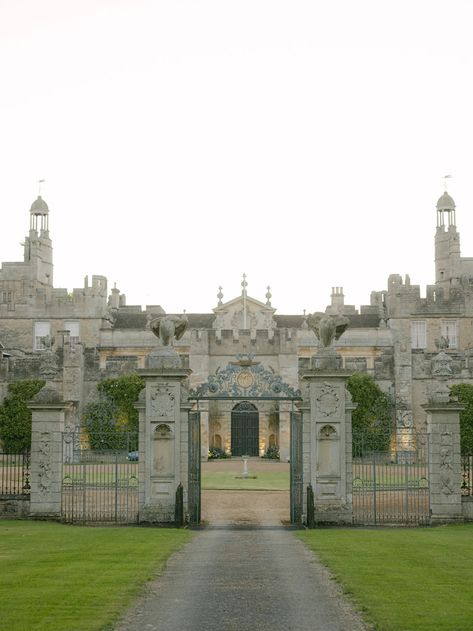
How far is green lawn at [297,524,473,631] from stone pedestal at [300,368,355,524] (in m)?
1.50

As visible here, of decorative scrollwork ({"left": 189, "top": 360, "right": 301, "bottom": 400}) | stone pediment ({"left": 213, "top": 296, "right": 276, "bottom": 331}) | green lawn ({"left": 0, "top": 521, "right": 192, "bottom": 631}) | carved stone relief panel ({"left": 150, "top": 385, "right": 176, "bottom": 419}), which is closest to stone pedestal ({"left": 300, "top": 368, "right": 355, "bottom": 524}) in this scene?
decorative scrollwork ({"left": 189, "top": 360, "right": 301, "bottom": 400})

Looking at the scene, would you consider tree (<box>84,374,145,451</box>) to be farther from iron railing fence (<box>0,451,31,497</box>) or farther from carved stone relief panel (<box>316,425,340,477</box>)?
carved stone relief panel (<box>316,425,340,477</box>)

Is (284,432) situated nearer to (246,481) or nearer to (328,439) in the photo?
(246,481)

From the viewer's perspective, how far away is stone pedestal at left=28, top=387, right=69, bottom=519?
2216 centimetres

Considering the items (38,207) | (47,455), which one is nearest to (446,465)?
(47,455)

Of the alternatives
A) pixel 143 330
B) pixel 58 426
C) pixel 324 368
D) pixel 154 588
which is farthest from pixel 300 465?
pixel 143 330

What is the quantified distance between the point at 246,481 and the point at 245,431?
27.9 m

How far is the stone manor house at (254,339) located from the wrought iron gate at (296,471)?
126ft

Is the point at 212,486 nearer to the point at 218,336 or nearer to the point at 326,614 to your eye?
the point at 326,614

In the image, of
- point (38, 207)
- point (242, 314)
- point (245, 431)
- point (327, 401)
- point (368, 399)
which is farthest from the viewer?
point (38, 207)

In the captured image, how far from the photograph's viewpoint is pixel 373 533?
19.5 metres

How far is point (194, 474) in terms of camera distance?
879 inches

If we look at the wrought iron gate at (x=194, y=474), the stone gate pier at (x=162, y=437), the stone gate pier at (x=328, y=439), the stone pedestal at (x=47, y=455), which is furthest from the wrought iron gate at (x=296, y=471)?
the stone pedestal at (x=47, y=455)

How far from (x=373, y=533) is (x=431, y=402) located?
4094 mm
